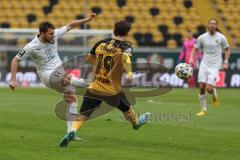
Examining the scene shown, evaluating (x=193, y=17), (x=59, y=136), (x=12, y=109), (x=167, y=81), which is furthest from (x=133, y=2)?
(x=59, y=136)

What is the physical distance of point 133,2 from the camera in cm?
3750

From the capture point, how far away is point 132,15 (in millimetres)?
36781

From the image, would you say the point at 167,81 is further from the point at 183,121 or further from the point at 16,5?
the point at 183,121

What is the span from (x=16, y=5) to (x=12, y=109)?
61.1 ft

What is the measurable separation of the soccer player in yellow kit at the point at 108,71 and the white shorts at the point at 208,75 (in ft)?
22.3

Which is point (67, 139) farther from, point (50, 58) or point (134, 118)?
point (50, 58)

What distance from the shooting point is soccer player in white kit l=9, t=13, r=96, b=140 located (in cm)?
1184

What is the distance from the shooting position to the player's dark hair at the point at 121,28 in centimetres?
1070

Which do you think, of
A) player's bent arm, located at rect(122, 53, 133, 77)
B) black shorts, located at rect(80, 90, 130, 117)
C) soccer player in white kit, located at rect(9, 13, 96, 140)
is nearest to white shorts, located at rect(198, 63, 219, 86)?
soccer player in white kit, located at rect(9, 13, 96, 140)

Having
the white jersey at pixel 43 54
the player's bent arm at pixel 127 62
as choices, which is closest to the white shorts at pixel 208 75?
the white jersey at pixel 43 54

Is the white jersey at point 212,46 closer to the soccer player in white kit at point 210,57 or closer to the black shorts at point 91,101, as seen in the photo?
the soccer player in white kit at point 210,57

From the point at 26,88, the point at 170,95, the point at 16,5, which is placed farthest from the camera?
the point at 16,5

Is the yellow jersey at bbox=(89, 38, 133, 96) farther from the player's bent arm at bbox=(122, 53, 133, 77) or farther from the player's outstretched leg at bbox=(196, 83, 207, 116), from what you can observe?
the player's outstretched leg at bbox=(196, 83, 207, 116)

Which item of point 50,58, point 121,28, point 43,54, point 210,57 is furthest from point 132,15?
point 121,28
